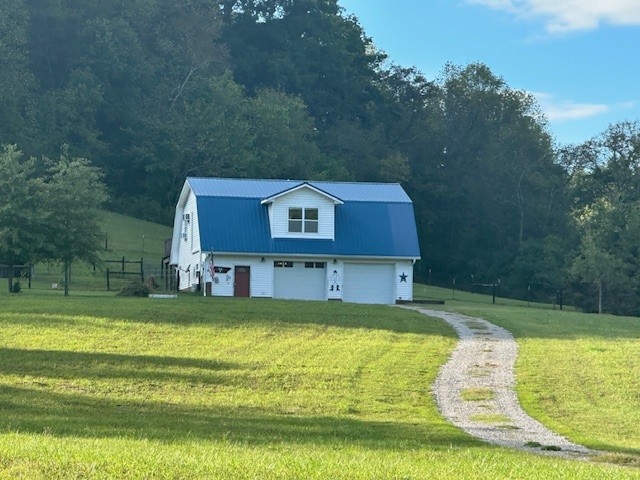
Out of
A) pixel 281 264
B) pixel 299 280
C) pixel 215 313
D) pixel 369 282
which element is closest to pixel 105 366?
pixel 215 313

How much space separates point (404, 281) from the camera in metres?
58.8

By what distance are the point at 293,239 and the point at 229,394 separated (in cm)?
3227

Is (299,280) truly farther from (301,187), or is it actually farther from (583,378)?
(583,378)

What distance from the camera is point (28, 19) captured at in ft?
282

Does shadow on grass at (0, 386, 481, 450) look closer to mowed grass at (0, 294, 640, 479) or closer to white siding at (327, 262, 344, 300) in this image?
mowed grass at (0, 294, 640, 479)

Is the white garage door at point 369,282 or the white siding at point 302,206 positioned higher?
the white siding at point 302,206

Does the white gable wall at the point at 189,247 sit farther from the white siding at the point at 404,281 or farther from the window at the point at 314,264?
the white siding at the point at 404,281

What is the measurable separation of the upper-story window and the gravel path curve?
60.0ft

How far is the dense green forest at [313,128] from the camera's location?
83.9 meters

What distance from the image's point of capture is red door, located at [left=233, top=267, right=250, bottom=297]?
187 ft

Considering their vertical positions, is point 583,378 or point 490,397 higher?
point 583,378

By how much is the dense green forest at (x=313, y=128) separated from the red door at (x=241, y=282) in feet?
77.2

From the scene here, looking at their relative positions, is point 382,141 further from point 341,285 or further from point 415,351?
point 415,351

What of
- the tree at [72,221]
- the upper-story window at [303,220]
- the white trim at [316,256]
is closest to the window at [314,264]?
the white trim at [316,256]
